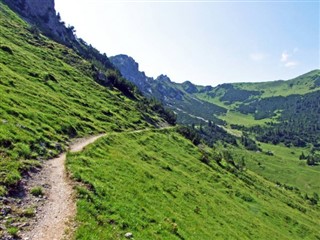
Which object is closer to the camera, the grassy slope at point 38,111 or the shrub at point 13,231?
the shrub at point 13,231

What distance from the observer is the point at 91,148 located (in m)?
44.4

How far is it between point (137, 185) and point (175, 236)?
1095 cm

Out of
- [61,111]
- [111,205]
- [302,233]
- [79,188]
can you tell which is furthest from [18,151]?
[302,233]

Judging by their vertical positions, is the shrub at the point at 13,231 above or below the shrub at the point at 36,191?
above

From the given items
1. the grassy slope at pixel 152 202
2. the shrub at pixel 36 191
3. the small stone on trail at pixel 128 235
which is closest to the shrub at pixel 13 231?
the grassy slope at pixel 152 202

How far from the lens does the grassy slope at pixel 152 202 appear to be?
25.8 m

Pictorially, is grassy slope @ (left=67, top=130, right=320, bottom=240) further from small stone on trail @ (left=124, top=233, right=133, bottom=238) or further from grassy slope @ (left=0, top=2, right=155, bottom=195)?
grassy slope @ (left=0, top=2, right=155, bottom=195)

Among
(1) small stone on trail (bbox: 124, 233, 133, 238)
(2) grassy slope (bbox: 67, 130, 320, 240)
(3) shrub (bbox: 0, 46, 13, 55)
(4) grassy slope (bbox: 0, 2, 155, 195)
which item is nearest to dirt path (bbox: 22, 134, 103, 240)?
(2) grassy slope (bbox: 67, 130, 320, 240)

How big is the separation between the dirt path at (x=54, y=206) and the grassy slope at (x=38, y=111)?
2090 millimetres

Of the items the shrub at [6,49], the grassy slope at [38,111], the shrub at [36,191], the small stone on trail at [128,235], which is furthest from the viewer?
the shrub at [6,49]

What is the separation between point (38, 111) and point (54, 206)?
30.6 meters

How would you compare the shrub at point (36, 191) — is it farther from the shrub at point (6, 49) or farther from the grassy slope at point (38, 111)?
the shrub at point (6, 49)

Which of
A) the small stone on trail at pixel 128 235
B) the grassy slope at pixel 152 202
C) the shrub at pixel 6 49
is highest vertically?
the shrub at pixel 6 49

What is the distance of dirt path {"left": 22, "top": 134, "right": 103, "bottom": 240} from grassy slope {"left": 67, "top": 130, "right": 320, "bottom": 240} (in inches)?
37.0
